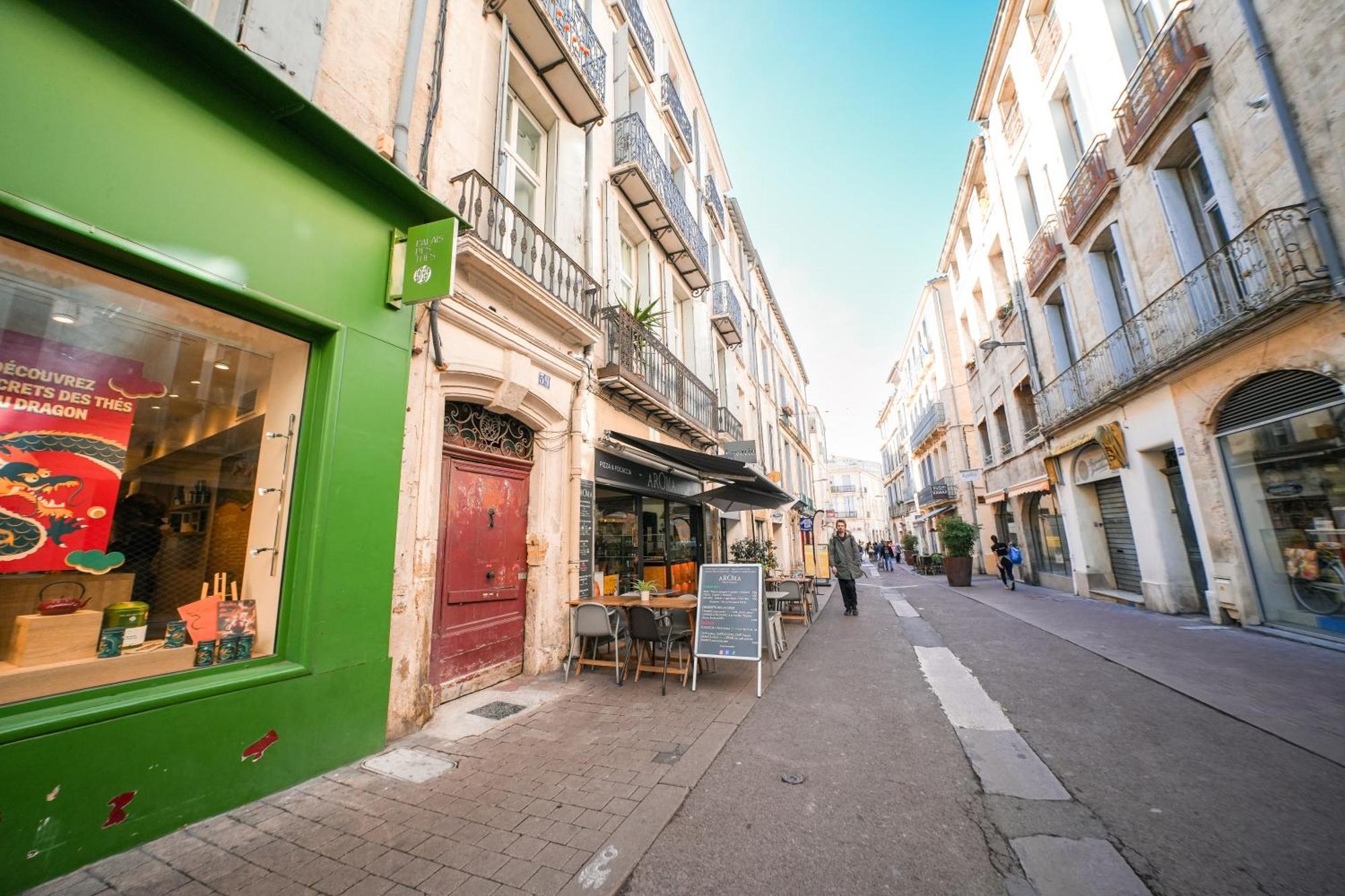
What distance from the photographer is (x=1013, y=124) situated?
14203mm

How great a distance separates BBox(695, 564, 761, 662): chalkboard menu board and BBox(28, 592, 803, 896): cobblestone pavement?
1100mm

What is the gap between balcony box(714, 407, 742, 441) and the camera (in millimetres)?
12633

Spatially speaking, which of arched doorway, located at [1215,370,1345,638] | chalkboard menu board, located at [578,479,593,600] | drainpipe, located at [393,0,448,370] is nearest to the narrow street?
chalkboard menu board, located at [578,479,593,600]

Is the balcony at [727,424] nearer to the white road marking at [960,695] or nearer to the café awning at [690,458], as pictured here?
the café awning at [690,458]

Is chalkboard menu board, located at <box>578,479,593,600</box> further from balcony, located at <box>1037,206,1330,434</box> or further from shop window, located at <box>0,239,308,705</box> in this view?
balcony, located at <box>1037,206,1330,434</box>

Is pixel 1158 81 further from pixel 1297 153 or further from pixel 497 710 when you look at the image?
pixel 497 710

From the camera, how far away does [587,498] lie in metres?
6.57

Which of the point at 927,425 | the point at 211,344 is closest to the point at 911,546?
the point at 927,425

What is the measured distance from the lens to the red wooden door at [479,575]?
4781 mm

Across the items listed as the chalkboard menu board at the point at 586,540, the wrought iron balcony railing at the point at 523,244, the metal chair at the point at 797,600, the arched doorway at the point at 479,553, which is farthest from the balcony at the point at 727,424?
the arched doorway at the point at 479,553

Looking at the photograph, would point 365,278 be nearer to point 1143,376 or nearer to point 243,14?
point 243,14

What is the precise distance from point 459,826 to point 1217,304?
36.9 feet

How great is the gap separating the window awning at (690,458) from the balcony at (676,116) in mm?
8745

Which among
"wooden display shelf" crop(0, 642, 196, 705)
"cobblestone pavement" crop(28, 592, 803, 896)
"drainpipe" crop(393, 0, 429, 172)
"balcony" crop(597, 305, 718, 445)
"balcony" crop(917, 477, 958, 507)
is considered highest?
"drainpipe" crop(393, 0, 429, 172)
